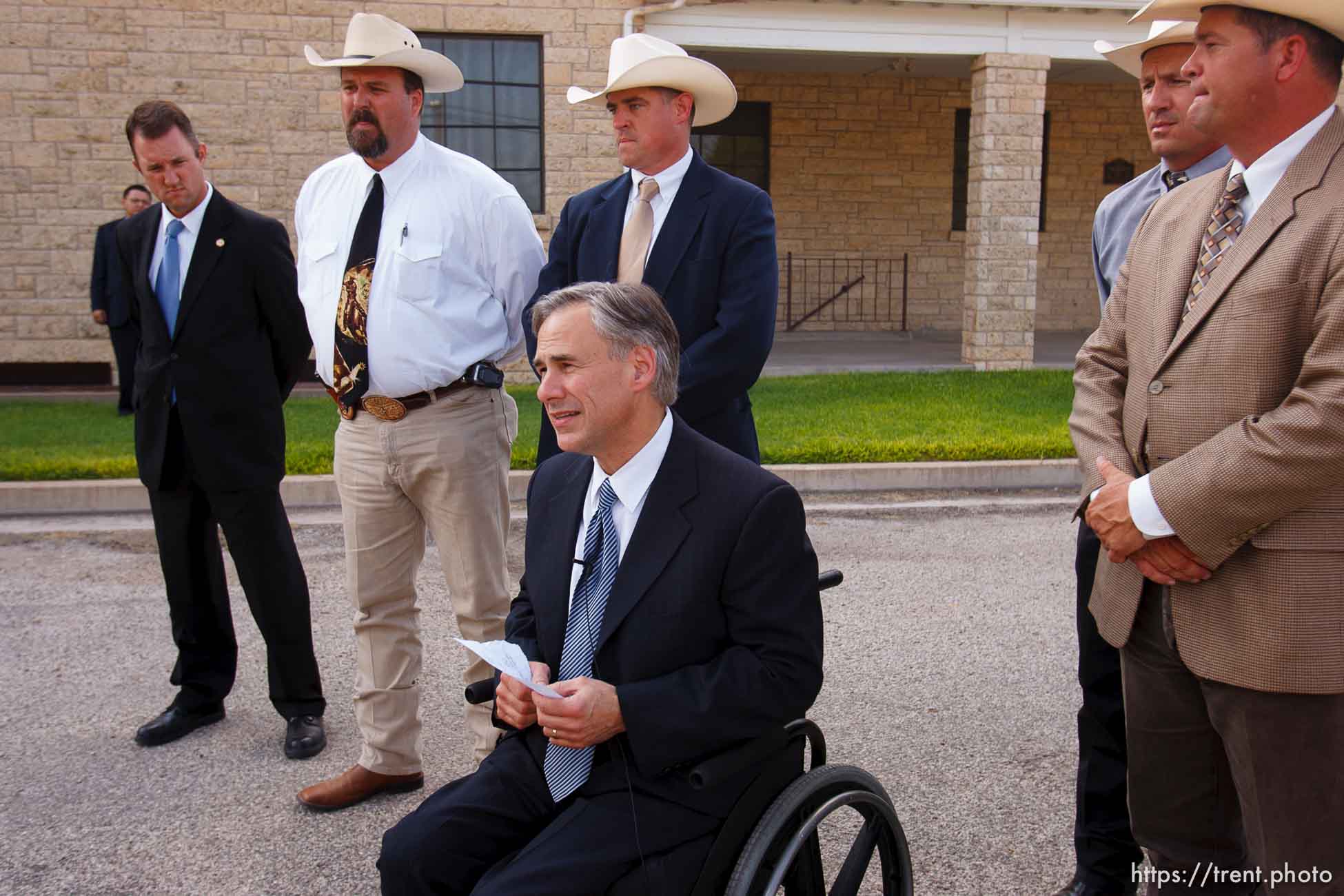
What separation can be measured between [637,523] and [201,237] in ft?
8.50

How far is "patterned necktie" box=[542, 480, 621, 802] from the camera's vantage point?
2.71m

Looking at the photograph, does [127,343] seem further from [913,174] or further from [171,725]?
[913,174]

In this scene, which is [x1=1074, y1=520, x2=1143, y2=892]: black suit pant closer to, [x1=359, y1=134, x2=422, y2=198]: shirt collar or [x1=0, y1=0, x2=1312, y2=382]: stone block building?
[x1=359, y1=134, x2=422, y2=198]: shirt collar

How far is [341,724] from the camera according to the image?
4.84m

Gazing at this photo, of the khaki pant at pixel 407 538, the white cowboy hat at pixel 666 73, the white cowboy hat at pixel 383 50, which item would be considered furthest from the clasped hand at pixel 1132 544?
the white cowboy hat at pixel 383 50

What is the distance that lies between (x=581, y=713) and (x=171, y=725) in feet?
9.14

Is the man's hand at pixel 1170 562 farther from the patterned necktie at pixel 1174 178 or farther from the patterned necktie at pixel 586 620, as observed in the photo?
the patterned necktie at pixel 1174 178

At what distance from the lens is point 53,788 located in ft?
14.0

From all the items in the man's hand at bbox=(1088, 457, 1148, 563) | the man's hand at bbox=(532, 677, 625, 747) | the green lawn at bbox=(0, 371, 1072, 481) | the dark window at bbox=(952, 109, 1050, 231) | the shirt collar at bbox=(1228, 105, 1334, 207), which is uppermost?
the dark window at bbox=(952, 109, 1050, 231)

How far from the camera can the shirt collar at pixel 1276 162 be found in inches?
99.5

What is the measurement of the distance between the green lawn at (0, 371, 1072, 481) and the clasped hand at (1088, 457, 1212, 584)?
21.2 ft

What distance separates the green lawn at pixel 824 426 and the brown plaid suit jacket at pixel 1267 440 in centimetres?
658

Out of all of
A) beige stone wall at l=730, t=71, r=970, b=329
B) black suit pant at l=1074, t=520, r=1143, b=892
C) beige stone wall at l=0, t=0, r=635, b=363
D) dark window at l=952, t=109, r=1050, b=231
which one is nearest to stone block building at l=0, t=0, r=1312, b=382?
beige stone wall at l=0, t=0, r=635, b=363

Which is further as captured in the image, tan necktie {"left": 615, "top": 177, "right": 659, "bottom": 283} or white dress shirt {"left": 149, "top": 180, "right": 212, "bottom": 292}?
white dress shirt {"left": 149, "top": 180, "right": 212, "bottom": 292}
